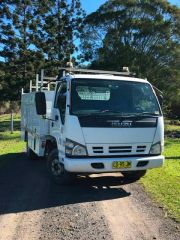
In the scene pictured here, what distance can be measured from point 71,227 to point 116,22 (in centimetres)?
3021

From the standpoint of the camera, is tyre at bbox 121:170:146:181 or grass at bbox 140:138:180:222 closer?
grass at bbox 140:138:180:222

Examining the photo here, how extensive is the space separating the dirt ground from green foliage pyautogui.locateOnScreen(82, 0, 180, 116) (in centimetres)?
2407

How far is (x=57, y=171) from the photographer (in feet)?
33.4

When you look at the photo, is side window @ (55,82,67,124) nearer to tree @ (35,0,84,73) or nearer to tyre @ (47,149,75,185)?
tyre @ (47,149,75,185)

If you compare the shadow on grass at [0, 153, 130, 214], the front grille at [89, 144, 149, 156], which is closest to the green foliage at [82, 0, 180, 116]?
the shadow on grass at [0, 153, 130, 214]

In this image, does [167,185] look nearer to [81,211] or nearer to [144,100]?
[144,100]

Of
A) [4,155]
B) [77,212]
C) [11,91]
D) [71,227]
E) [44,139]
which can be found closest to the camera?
[71,227]

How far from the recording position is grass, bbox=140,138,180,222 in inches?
336

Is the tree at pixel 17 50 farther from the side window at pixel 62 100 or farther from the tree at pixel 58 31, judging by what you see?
the side window at pixel 62 100

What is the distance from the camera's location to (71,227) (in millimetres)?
7223

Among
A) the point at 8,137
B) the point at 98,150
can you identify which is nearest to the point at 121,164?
the point at 98,150

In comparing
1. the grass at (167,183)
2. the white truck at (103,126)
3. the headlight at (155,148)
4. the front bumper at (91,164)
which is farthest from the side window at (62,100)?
the grass at (167,183)

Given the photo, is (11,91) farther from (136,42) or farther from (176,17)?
(176,17)

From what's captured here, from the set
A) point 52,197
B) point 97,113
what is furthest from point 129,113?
point 52,197
